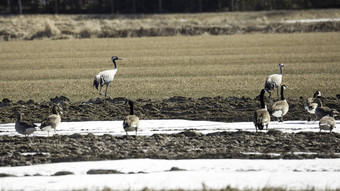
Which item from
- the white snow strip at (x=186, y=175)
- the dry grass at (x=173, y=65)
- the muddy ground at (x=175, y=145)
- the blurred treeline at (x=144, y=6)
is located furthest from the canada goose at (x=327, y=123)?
the blurred treeline at (x=144, y=6)

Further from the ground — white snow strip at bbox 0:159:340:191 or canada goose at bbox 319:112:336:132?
canada goose at bbox 319:112:336:132

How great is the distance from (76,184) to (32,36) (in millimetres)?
49095

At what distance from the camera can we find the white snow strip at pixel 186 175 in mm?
10400

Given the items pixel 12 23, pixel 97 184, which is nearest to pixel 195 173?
pixel 97 184

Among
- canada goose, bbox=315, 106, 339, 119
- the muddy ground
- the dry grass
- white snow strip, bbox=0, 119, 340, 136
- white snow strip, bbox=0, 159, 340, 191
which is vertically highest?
canada goose, bbox=315, 106, 339, 119

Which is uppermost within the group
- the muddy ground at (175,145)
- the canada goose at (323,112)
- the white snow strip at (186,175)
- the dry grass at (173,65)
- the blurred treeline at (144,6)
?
the blurred treeline at (144,6)

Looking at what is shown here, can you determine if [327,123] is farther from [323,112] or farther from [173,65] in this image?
[173,65]

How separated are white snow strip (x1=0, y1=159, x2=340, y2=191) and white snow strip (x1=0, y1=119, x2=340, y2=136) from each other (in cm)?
347

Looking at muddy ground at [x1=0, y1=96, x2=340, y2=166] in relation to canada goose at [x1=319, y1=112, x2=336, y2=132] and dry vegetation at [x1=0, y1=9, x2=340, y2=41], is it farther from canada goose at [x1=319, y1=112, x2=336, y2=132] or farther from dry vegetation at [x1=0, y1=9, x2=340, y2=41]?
dry vegetation at [x1=0, y1=9, x2=340, y2=41]

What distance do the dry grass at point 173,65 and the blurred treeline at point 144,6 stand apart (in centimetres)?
3114

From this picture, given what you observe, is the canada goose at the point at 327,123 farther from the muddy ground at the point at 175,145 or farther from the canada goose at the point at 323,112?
the canada goose at the point at 323,112

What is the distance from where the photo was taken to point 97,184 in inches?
417

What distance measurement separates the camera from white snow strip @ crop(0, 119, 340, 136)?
1587 cm

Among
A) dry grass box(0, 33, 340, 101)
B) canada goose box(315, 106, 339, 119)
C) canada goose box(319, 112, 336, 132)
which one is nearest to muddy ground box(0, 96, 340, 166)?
canada goose box(319, 112, 336, 132)
